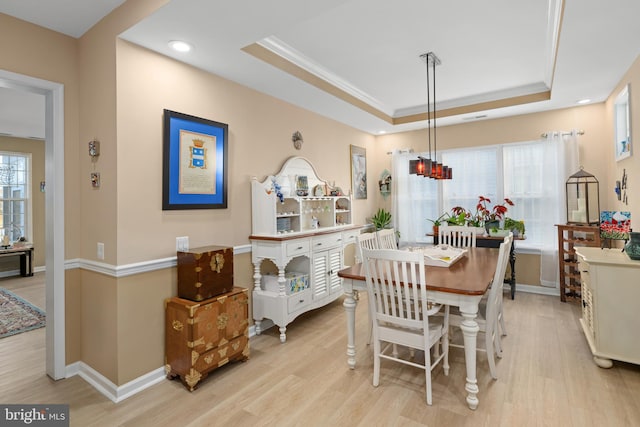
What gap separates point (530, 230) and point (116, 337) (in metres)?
5.02

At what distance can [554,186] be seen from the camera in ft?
14.5

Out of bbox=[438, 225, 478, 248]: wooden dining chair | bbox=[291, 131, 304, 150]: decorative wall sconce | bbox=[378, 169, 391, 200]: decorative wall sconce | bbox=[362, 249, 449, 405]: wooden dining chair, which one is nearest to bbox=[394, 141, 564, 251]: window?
bbox=[378, 169, 391, 200]: decorative wall sconce

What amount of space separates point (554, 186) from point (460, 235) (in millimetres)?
1691

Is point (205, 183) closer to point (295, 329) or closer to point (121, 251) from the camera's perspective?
point (121, 251)

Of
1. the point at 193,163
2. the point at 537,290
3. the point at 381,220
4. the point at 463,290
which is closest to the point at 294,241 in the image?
the point at 193,163

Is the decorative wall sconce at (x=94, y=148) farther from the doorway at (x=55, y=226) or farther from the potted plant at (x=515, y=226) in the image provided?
the potted plant at (x=515, y=226)

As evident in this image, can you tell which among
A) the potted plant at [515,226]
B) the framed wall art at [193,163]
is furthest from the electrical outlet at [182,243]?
the potted plant at [515,226]

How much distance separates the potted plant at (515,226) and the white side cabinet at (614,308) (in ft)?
5.91

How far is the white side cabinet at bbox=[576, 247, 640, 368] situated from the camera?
8.02 feet

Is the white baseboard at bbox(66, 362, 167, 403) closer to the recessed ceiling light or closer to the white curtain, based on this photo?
the recessed ceiling light

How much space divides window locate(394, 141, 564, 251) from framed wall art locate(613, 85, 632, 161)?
0.78 metres

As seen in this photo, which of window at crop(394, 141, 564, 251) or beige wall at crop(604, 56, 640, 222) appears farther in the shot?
window at crop(394, 141, 564, 251)

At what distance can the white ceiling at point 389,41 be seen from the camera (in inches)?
84.0

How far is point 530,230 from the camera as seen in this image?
466 centimetres
